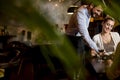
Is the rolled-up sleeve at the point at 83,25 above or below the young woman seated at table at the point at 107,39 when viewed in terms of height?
above

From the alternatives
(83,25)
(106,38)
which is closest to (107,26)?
(106,38)

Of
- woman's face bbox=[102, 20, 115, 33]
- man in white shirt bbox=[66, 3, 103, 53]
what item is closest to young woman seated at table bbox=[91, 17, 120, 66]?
woman's face bbox=[102, 20, 115, 33]

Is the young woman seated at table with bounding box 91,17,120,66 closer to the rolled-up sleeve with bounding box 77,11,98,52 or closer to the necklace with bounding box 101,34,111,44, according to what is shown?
the necklace with bounding box 101,34,111,44

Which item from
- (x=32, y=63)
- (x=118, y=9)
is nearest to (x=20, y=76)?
(x=32, y=63)

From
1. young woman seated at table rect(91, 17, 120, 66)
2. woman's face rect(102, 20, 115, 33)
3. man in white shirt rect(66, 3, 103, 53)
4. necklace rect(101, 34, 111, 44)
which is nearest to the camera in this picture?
man in white shirt rect(66, 3, 103, 53)

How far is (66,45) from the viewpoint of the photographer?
0.82 ft

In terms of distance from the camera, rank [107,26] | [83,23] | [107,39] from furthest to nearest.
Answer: [107,26], [107,39], [83,23]

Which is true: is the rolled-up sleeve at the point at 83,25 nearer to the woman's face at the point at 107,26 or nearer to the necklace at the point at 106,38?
the necklace at the point at 106,38

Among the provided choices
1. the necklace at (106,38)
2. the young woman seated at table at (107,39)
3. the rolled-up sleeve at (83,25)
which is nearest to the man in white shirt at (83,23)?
the rolled-up sleeve at (83,25)

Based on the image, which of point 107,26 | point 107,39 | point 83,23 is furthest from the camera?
point 107,26

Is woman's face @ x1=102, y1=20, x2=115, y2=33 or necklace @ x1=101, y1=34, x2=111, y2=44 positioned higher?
woman's face @ x1=102, y1=20, x2=115, y2=33

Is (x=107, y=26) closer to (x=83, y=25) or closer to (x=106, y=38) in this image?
(x=106, y=38)

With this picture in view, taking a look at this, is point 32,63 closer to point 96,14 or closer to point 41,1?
point 96,14

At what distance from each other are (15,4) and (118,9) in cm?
16
